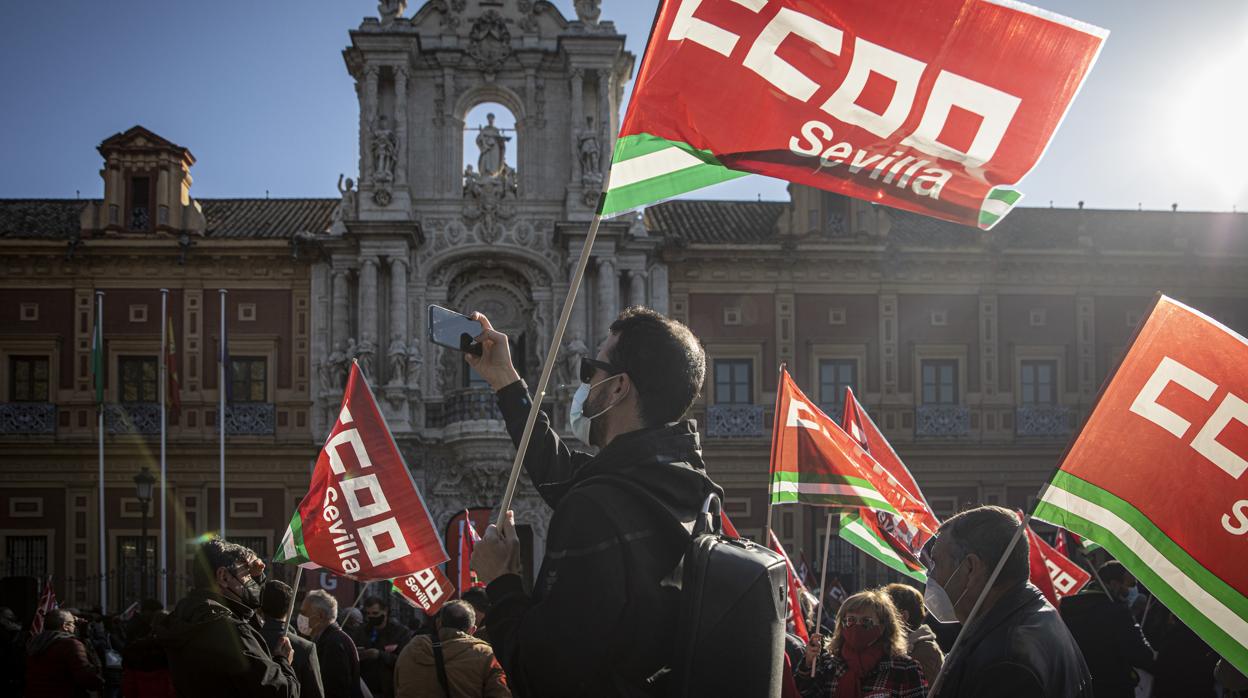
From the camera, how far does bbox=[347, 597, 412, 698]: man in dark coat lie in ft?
36.0

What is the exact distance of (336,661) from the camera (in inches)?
332

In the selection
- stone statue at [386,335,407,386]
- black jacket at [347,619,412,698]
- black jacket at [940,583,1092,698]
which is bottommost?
black jacket at [347,619,412,698]

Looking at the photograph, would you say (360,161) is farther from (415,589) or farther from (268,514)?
(415,589)

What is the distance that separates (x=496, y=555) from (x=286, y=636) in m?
3.70

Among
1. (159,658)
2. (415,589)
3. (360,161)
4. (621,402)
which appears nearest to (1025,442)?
(360,161)

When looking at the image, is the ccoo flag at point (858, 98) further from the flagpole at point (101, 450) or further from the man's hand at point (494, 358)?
the flagpole at point (101, 450)

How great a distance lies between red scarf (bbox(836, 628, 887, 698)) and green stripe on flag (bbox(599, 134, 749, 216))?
252cm

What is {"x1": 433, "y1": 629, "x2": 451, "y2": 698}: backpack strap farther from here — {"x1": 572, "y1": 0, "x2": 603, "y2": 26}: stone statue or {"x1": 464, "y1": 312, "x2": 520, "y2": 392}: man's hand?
{"x1": 572, "y1": 0, "x2": 603, "y2": 26}: stone statue

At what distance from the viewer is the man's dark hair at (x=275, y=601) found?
735cm

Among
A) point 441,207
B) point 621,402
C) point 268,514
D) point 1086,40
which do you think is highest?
point 441,207

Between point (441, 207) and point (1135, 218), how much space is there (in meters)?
18.0

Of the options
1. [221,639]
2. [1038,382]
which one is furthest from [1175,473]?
[1038,382]

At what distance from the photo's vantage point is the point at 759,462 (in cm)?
2814

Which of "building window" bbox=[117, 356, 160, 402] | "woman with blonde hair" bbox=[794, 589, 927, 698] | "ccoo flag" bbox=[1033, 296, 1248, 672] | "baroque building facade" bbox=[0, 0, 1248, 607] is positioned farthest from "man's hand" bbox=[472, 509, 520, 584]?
"building window" bbox=[117, 356, 160, 402]
